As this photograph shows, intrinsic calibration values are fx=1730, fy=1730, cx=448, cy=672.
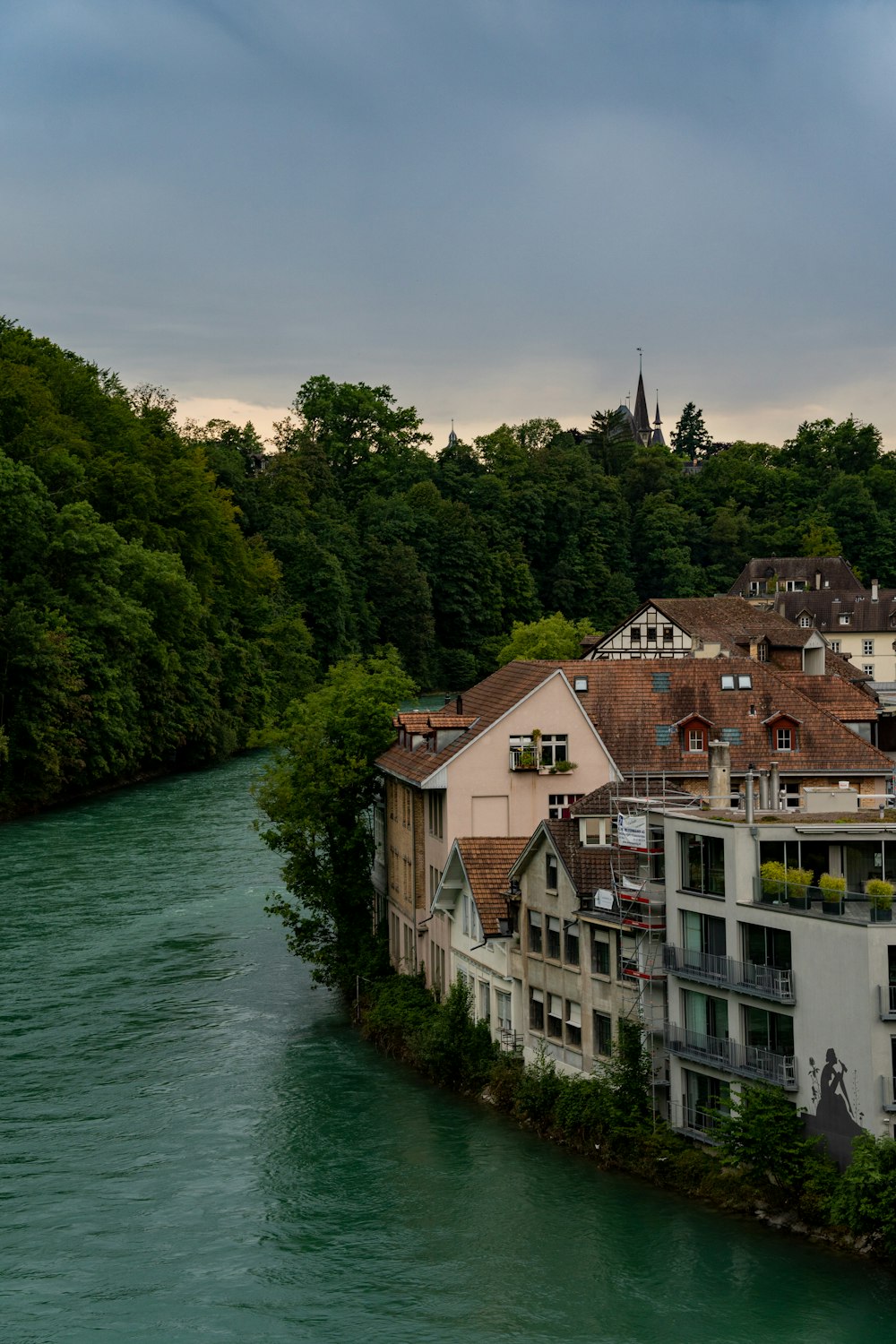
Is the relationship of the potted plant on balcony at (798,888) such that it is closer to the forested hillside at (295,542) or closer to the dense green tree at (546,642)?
the forested hillside at (295,542)

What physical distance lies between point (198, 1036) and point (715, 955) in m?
16.3

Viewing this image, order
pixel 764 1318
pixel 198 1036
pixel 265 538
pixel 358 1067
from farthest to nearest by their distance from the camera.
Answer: pixel 265 538
pixel 198 1036
pixel 358 1067
pixel 764 1318

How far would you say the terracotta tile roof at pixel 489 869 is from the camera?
3712 cm

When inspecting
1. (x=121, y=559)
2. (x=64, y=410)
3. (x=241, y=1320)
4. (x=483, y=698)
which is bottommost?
(x=241, y=1320)

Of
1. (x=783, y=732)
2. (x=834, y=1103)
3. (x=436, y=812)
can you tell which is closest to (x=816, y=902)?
(x=834, y=1103)

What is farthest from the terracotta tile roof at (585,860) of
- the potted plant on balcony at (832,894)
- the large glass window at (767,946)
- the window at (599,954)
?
the potted plant on balcony at (832,894)

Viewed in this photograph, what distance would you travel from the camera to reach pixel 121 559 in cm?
9138

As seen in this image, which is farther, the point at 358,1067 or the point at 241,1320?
the point at 358,1067

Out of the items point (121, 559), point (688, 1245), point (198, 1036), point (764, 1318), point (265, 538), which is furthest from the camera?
point (265, 538)

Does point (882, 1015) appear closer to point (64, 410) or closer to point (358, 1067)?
point (358, 1067)

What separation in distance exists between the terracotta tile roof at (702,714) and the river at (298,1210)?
10.6 metres

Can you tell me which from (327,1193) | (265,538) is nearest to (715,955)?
(327,1193)

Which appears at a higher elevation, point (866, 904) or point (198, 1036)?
point (866, 904)

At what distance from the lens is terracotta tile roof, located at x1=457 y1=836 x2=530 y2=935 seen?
1462 inches
